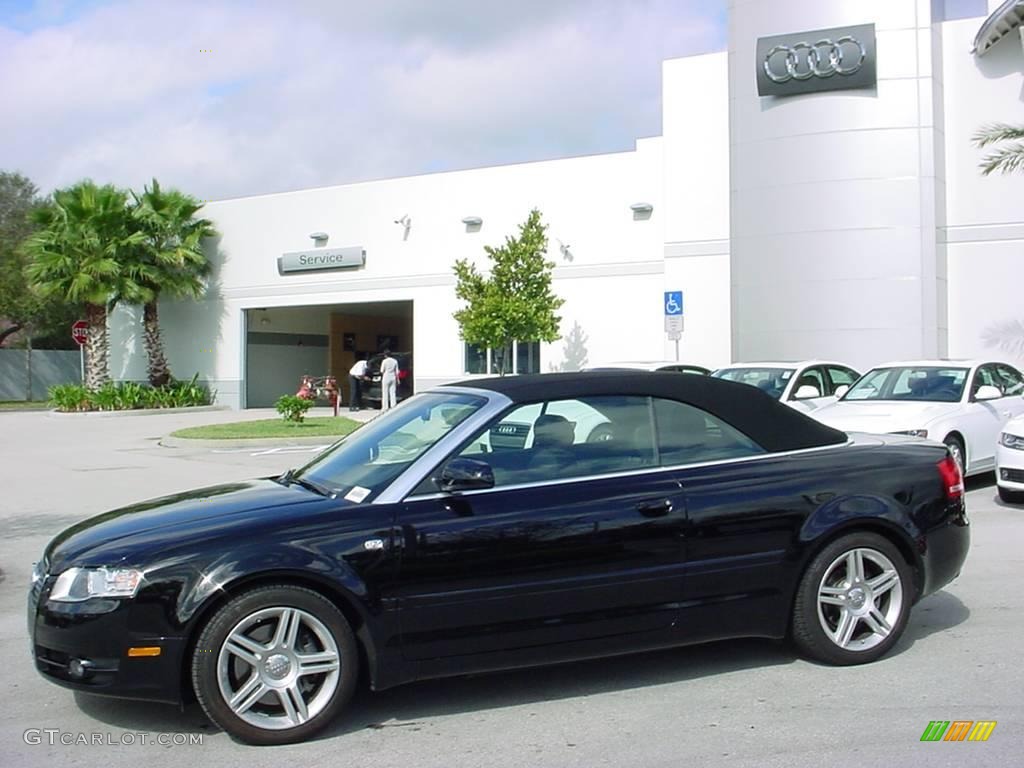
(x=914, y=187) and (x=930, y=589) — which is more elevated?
(x=914, y=187)

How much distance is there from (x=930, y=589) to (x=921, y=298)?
1764 cm

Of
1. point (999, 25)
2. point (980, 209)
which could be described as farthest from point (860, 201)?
point (999, 25)

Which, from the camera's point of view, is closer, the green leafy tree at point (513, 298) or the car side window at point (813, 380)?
the car side window at point (813, 380)

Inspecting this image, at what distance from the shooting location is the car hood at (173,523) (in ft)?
14.7

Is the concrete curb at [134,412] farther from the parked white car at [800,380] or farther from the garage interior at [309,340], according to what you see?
the parked white car at [800,380]

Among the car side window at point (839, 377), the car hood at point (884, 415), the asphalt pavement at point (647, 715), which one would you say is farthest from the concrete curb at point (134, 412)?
the asphalt pavement at point (647, 715)

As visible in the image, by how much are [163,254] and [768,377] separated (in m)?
23.5

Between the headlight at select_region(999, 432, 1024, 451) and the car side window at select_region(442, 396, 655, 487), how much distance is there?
273 inches

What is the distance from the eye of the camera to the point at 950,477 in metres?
5.69

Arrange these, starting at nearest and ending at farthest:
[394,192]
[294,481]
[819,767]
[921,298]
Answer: [819,767] < [294,481] < [921,298] < [394,192]

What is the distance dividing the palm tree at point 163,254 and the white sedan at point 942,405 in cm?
2497

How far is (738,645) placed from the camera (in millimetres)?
5773

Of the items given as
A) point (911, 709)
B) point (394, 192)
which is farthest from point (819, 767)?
point (394, 192)

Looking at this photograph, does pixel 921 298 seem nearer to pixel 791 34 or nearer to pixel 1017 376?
pixel 791 34
